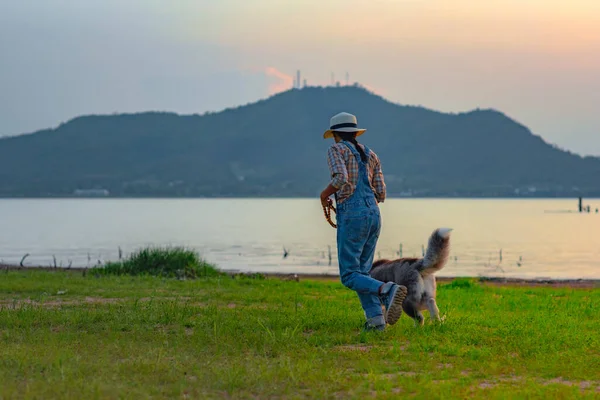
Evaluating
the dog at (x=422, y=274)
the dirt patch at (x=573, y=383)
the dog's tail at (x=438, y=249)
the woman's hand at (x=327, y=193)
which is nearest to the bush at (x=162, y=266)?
the dog at (x=422, y=274)

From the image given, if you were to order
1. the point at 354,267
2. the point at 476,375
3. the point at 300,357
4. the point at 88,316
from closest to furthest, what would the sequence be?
1. the point at 476,375
2. the point at 300,357
3. the point at 354,267
4. the point at 88,316

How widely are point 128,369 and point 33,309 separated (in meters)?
4.27

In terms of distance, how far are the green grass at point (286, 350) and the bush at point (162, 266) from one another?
686 centimetres

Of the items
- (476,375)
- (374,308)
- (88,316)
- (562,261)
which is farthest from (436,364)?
(562,261)

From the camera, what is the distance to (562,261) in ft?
131

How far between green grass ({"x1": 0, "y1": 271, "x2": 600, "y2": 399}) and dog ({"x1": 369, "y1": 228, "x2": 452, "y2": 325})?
24 centimetres

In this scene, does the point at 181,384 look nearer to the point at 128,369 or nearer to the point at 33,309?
the point at 128,369

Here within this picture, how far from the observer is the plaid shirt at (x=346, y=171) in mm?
8828

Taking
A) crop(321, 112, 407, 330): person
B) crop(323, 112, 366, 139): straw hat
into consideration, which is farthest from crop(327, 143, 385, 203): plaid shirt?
crop(323, 112, 366, 139): straw hat

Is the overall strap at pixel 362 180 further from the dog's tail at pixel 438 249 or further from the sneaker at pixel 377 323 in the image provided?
the sneaker at pixel 377 323

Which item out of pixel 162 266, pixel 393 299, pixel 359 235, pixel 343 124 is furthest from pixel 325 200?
pixel 162 266

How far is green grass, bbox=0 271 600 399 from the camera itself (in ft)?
21.9

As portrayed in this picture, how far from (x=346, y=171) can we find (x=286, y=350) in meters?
2.04

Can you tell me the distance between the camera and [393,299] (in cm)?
877
